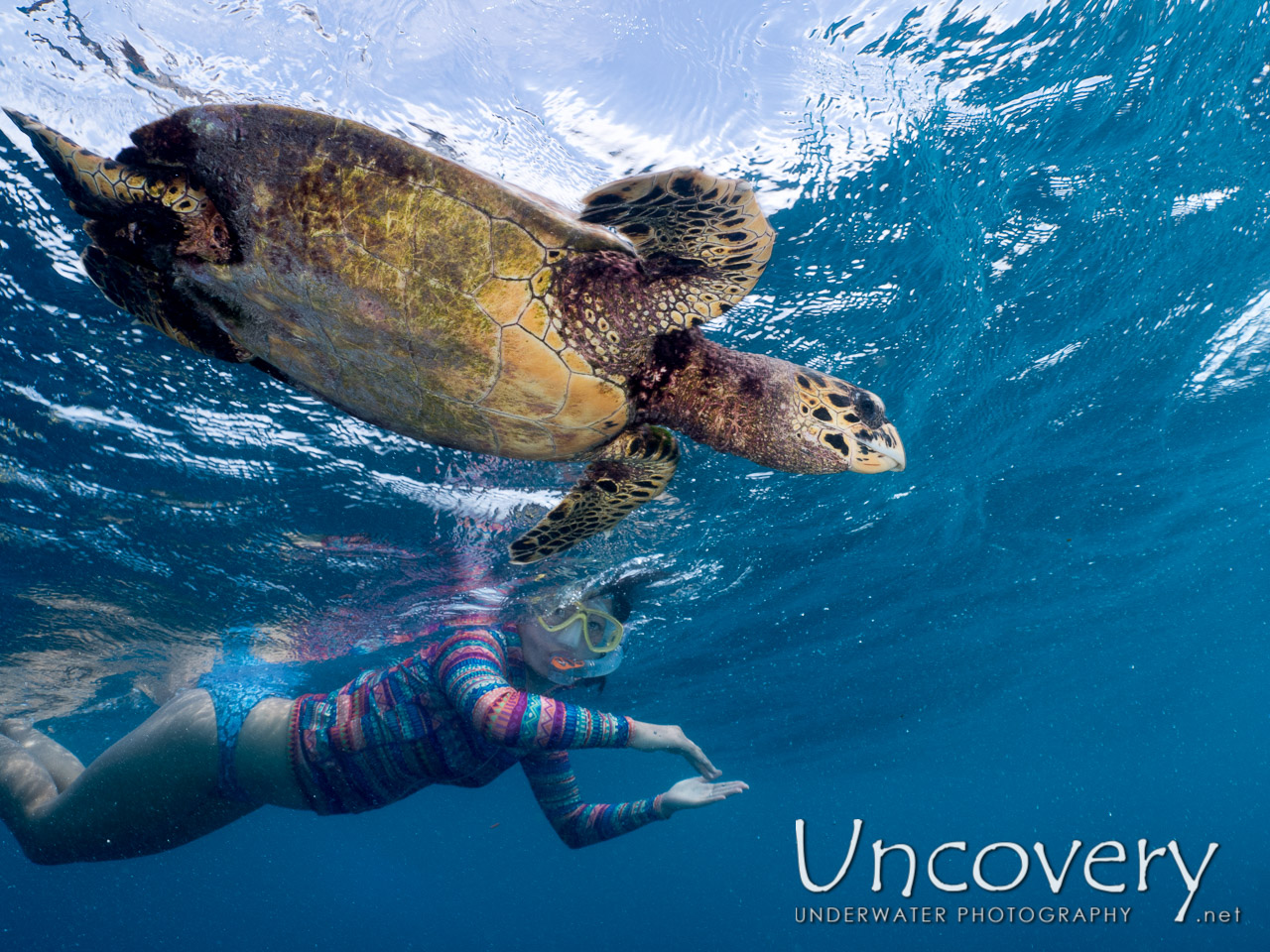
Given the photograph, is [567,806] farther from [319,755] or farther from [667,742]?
[319,755]

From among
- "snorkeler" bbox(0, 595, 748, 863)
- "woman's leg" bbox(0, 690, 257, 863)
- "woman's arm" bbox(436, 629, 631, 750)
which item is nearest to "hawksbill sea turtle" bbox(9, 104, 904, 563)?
"woman's arm" bbox(436, 629, 631, 750)

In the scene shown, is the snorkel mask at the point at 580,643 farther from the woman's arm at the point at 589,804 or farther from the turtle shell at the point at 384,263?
the turtle shell at the point at 384,263

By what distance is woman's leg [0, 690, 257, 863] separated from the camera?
17.1ft

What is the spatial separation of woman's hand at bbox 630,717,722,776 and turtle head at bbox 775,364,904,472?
9.91ft

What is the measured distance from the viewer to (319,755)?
5484 millimetres

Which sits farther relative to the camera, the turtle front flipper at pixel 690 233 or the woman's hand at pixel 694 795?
the woman's hand at pixel 694 795

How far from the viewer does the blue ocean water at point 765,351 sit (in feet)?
12.4

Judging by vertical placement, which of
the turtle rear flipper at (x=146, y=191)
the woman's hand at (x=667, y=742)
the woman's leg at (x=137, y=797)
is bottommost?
the woman's leg at (x=137, y=797)

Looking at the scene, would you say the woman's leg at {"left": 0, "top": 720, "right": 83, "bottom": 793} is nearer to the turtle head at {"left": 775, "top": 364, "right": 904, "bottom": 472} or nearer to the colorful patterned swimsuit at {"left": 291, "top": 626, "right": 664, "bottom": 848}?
the colorful patterned swimsuit at {"left": 291, "top": 626, "right": 664, "bottom": 848}

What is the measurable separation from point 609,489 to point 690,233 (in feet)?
5.55

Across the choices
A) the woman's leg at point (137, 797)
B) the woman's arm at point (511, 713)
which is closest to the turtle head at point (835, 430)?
the woman's arm at point (511, 713)

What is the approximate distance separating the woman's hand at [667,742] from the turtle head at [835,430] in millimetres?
3020

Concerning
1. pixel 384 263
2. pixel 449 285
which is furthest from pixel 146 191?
pixel 449 285

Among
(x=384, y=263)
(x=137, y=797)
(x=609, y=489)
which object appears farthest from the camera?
(x=137, y=797)
